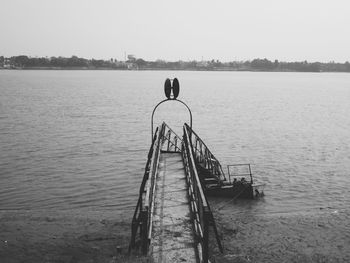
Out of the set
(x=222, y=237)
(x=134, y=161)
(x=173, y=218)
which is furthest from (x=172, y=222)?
(x=134, y=161)

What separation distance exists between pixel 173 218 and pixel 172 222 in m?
0.28

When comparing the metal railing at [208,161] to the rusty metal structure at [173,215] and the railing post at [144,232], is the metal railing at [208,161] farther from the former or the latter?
the railing post at [144,232]

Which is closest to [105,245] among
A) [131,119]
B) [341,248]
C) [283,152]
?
[341,248]

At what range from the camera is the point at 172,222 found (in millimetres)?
11883

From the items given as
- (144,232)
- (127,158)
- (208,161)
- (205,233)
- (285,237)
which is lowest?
(127,158)

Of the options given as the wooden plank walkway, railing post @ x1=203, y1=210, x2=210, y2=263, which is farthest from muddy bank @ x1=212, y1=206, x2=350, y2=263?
railing post @ x1=203, y1=210, x2=210, y2=263

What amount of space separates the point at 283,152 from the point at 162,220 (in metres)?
27.0

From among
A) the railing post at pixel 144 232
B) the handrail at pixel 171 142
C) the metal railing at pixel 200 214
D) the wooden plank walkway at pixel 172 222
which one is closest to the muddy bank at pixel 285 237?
the wooden plank walkway at pixel 172 222

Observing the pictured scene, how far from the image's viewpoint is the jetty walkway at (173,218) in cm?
966

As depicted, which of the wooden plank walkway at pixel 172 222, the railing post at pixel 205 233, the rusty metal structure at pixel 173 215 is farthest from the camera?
the wooden plank walkway at pixel 172 222

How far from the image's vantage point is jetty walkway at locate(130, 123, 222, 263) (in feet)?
31.7

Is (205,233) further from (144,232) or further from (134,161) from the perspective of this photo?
(134,161)

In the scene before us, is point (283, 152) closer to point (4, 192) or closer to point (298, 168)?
point (298, 168)

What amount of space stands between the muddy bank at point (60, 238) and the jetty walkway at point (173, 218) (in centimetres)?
196
